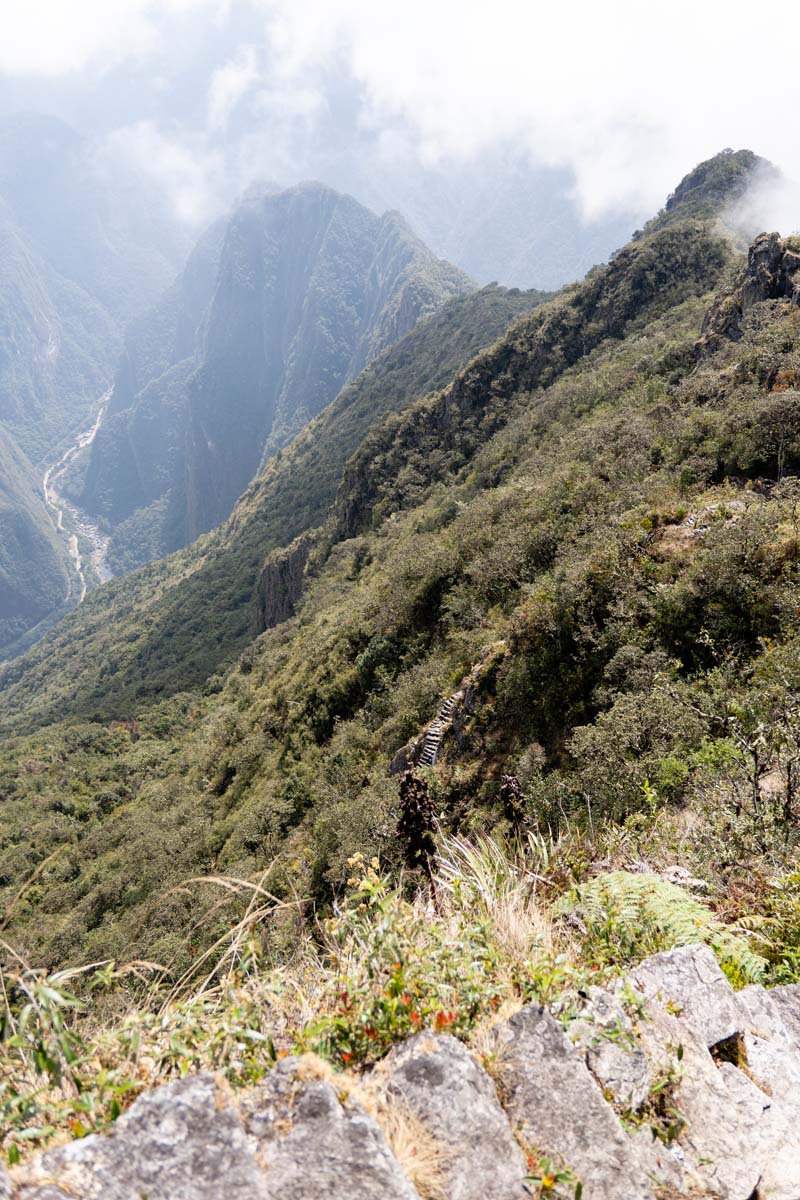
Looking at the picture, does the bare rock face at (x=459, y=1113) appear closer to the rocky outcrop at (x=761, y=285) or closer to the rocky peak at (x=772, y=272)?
the rocky outcrop at (x=761, y=285)

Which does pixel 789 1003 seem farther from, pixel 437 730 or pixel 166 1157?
pixel 437 730

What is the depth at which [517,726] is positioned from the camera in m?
13.4

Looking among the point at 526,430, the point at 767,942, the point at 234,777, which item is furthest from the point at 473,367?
the point at 767,942

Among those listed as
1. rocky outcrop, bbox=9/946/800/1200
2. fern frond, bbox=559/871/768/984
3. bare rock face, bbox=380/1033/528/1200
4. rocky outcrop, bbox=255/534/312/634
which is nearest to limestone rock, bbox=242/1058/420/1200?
rocky outcrop, bbox=9/946/800/1200

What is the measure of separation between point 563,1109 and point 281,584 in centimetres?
6929

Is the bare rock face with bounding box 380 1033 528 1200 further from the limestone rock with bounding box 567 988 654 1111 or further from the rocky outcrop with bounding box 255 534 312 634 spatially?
the rocky outcrop with bounding box 255 534 312 634

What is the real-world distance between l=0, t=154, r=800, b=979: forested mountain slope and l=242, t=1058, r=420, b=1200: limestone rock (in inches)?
Answer: 40.4

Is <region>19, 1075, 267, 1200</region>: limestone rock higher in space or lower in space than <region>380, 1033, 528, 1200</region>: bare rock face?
higher

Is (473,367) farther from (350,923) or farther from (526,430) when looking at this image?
(350,923)

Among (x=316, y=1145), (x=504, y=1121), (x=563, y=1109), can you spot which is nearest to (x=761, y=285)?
(x=563, y=1109)

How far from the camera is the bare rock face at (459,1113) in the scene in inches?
80.0

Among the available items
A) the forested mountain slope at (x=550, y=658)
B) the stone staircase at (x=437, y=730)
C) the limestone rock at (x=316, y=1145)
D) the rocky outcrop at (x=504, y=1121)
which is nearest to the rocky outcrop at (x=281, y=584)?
the forested mountain slope at (x=550, y=658)

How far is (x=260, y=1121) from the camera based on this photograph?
2004mm

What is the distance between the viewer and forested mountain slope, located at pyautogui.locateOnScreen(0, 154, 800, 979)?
803cm
